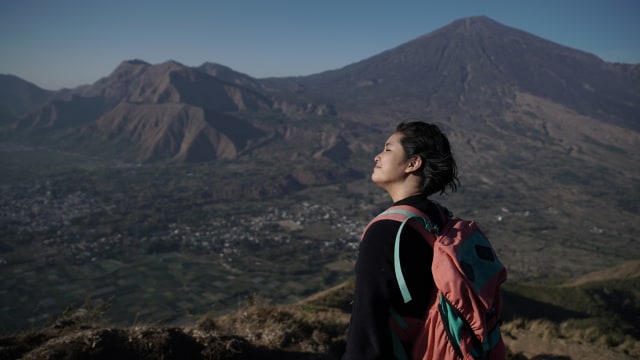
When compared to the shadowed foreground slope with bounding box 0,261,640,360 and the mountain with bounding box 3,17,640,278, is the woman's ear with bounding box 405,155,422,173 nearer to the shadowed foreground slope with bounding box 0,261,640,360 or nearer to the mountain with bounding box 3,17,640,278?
the shadowed foreground slope with bounding box 0,261,640,360

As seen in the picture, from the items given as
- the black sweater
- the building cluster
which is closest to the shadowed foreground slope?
the black sweater

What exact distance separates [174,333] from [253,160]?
105 metres

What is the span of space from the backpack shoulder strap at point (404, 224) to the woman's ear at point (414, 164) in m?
0.23

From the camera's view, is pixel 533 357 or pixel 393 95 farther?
pixel 393 95

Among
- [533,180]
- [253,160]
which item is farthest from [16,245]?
[533,180]

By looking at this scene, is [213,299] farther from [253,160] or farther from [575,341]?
[253,160]

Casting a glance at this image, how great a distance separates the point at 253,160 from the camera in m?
107

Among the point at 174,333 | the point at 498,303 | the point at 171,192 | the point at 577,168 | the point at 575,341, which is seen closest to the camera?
the point at 498,303

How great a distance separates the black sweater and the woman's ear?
14.1 inches

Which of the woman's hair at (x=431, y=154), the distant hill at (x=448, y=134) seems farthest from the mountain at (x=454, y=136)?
the woman's hair at (x=431, y=154)

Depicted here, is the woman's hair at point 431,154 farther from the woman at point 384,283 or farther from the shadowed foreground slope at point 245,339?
the shadowed foreground slope at point 245,339

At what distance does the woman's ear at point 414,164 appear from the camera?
6.66 feet

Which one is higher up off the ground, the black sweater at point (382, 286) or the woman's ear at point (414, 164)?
the woman's ear at point (414, 164)

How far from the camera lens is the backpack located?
1.75 metres
